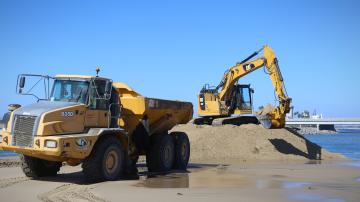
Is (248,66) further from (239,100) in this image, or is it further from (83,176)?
(83,176)

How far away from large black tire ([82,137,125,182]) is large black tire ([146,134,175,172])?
2.36 metres

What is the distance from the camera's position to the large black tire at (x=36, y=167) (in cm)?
1361

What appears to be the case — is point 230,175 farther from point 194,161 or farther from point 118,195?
point 194,161

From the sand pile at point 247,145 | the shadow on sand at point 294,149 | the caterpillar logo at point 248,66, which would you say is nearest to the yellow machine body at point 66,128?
the sand pile at point 247,145

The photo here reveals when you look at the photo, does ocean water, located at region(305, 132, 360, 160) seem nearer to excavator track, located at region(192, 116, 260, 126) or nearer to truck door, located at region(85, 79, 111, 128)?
excavator track, located at region(192, 116, 260, 126)

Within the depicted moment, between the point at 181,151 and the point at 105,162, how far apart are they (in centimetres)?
487

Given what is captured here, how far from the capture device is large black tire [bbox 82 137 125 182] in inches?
491

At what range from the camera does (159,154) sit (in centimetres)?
1588

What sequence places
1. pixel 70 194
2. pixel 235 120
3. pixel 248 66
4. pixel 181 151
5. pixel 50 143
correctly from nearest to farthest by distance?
pixel 70 194, pixel 50 143, pixel 181 151, pixel 248 66, pixel 235 120

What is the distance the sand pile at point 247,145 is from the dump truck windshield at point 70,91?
10.2 meters

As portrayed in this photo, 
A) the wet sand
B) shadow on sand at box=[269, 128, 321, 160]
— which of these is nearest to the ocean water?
shadow on sand at box=[269, 128, 321, 160]

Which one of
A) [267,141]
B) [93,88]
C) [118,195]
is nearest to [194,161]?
[267,141]

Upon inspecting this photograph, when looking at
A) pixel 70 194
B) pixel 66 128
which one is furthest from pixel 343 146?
pixel 70 194

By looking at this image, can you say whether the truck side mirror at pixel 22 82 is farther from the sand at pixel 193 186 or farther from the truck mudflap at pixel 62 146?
the sand at pixel 193 186
